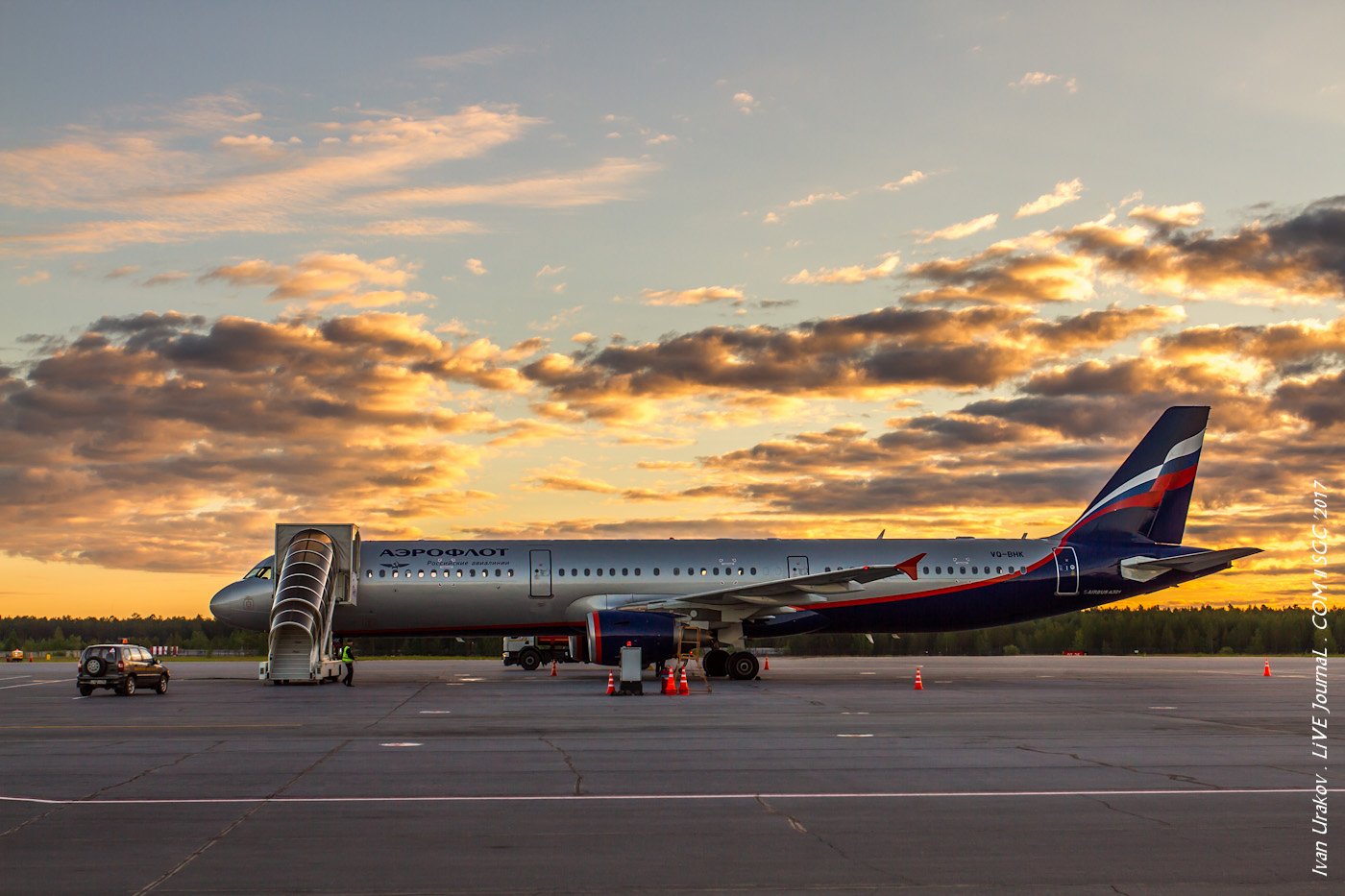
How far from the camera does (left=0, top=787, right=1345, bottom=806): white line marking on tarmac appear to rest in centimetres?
1387

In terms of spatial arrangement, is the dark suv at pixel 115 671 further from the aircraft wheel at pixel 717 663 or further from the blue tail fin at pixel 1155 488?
the blue tail fin at pixel 1155 488

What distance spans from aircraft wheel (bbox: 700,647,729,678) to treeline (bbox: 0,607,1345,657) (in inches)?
1516

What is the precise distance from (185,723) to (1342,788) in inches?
765

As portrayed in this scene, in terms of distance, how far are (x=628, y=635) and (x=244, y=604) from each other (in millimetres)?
13117

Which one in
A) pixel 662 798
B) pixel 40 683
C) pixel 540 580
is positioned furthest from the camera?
pixel 40 683

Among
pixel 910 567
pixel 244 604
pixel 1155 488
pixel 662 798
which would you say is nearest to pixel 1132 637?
pixel 1155 488

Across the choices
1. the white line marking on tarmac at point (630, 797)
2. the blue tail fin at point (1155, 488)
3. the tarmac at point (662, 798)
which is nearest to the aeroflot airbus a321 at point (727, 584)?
the blue tail fin at point (1155, 488)

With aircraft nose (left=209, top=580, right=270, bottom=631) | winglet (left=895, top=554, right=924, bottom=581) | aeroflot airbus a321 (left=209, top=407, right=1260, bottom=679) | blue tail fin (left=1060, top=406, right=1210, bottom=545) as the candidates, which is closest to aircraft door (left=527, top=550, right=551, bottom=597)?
aeroflot airbus a321 (left=209, top=407, right=1260, bottom=679)

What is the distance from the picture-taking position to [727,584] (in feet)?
131

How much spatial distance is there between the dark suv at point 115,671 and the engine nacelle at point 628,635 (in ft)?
39.0

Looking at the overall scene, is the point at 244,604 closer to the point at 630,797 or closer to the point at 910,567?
the point at 910,567

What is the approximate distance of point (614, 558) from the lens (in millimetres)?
40094

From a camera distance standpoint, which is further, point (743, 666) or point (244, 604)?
point (244, 604)

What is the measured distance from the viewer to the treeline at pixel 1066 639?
85.4 metres
